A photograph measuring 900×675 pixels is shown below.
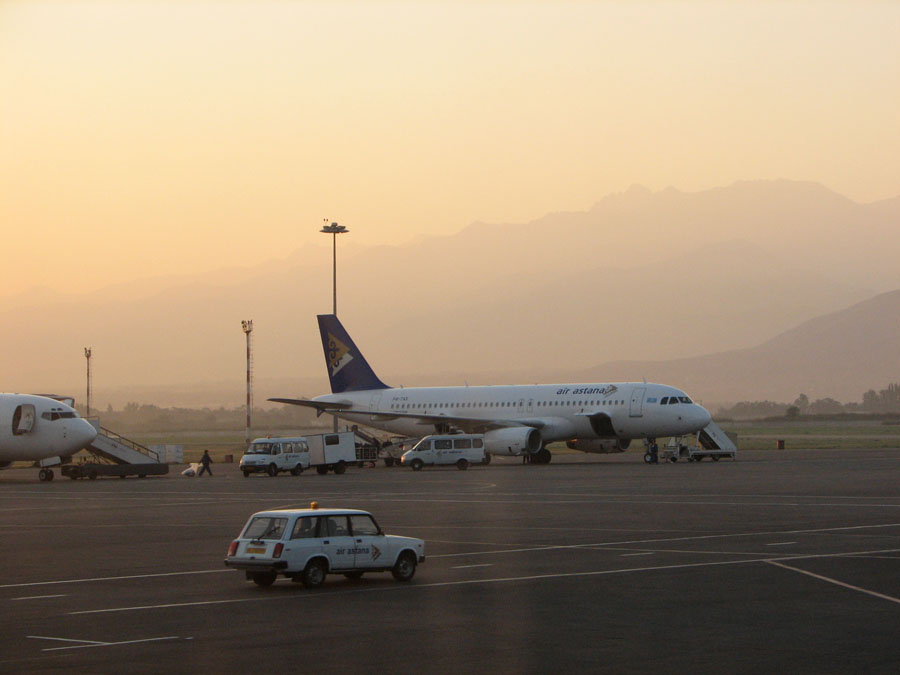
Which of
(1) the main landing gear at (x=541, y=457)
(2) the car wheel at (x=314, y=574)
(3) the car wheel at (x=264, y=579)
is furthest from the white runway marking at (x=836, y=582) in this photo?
(1) the main landing gear at (x=541, y=457)

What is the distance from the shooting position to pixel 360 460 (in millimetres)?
80438

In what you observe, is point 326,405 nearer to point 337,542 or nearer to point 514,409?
point 514,409

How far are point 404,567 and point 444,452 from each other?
49.9 meters

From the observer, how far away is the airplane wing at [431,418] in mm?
78375

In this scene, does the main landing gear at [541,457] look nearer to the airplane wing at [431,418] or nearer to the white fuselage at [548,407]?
the white fuselage at [548,407]

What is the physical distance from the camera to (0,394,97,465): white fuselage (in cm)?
6419

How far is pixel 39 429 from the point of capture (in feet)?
212

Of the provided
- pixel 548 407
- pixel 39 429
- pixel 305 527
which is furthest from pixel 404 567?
pixel 548 407

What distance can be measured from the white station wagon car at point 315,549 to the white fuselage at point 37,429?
145 ft

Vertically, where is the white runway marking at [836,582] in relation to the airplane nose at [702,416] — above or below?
below

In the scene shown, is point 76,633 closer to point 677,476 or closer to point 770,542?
point 770,542

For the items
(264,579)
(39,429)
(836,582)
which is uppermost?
(39,429)

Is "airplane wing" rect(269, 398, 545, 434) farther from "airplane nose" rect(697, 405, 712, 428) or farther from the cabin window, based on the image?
the cabin window

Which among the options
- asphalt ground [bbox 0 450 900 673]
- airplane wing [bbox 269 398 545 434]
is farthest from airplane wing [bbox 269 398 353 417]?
asphalt ground [bbox 0 450 900 673]
